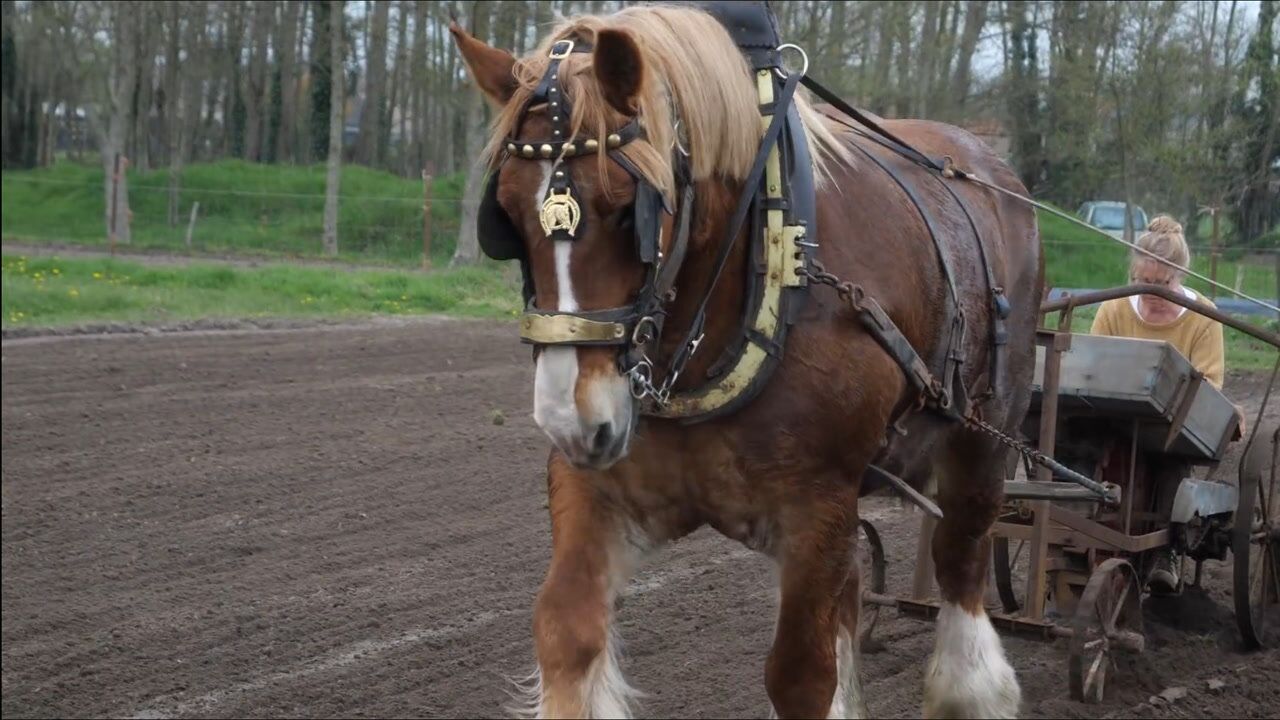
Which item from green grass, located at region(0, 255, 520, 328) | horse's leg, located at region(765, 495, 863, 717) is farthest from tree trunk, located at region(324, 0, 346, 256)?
horse's leg, located at region(765, 495, 863, 717)

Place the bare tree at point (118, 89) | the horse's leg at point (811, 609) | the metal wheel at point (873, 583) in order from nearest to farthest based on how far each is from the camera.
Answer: the horse's leg at point (811, 609) → the metal wheel at point (873, 583) → the bare tree at point (118, 89)

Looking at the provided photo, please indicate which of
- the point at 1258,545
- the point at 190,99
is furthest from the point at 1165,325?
the point at 190,99

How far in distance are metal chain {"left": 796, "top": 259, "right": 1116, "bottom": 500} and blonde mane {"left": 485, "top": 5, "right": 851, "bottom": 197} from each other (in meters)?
0.26

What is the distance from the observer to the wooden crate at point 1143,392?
4.65 m

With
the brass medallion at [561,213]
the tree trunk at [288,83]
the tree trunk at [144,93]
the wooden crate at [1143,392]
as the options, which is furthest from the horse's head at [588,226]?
the tree trunk at [288,83]

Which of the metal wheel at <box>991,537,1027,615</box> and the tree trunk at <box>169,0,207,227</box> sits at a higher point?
the tree trunk at <box>169,0,207,227</box>

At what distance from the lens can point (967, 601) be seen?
4.27m

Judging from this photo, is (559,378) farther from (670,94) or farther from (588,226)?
(670,94)

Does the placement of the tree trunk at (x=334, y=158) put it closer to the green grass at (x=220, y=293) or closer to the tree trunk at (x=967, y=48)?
the green grass at (x=220, y=293)

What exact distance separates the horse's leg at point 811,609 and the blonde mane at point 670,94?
2.51 ft

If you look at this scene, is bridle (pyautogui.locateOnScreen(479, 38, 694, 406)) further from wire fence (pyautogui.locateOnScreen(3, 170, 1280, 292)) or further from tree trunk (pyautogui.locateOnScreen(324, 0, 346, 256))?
tree trunk (pyautogui.locateOnScreen(324, 0, 346, 256))

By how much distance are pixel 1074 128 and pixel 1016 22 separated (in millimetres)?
4477

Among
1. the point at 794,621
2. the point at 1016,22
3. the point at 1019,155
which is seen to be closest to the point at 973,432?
the point at 794,621

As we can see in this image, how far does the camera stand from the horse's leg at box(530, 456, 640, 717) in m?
2.90
